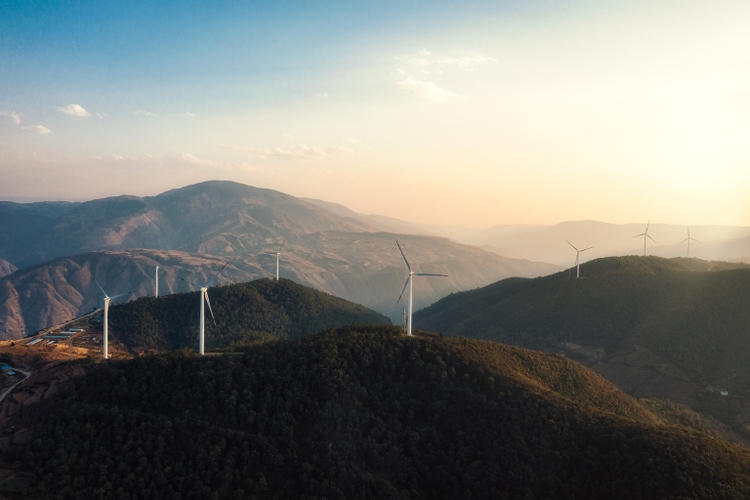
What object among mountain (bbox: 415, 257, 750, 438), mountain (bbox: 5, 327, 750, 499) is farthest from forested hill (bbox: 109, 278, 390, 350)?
mountain (bbox: 5, 327, 750, 499)

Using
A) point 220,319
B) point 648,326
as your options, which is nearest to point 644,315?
point 648,326

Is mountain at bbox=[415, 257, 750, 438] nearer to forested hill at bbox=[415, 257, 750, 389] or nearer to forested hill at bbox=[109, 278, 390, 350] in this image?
forested hill at bbox=[415, 257, 750, 389]

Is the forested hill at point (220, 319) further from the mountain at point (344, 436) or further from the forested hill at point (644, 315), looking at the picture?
the mountain at point (344, 436)

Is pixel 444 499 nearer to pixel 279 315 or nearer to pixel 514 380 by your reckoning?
pixel 514 380

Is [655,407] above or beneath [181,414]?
beneath

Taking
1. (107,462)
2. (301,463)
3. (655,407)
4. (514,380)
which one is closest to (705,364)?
(655,407)

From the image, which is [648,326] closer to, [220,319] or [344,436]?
[344,436]
